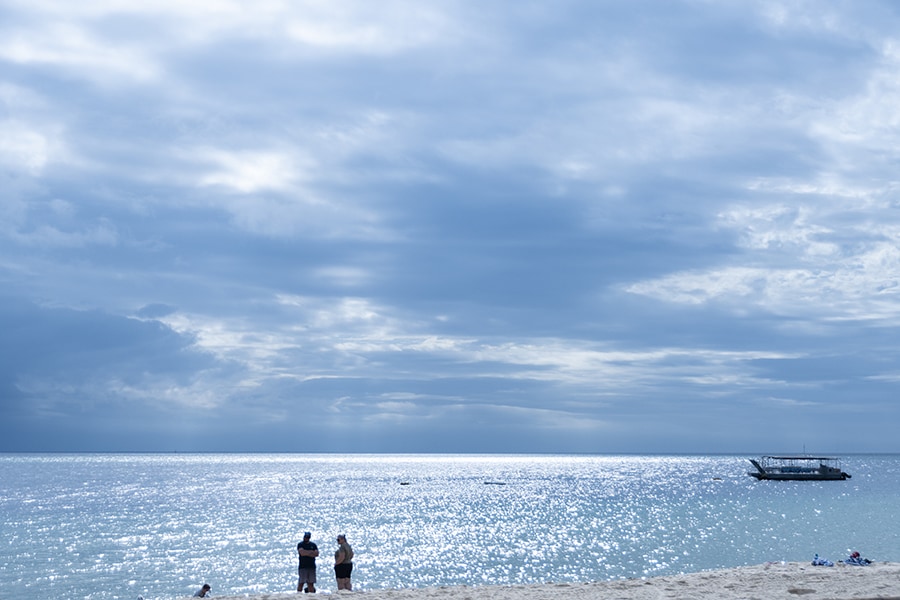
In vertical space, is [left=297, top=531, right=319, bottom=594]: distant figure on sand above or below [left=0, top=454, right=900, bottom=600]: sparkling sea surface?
above

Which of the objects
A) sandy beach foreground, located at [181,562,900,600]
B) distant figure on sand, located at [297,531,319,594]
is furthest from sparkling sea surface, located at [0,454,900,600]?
sandy beach foreground, located at [181,562,900,600]

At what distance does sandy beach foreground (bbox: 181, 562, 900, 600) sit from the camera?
18.1 metres

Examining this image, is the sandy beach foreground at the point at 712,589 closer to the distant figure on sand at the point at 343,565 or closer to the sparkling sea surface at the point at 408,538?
the distant figure on sand at the point at 343,565

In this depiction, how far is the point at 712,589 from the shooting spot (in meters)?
19.8

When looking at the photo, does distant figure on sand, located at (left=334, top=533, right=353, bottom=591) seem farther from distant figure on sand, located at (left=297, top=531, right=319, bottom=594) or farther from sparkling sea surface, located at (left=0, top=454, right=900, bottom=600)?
sparkling sea surface, located at (left=0, top=454, right=900, bottom=600)

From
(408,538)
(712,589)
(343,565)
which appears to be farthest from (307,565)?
(408,538)

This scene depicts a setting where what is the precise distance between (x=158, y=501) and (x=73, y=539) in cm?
4124

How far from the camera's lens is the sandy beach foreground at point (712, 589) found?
59.4 ft

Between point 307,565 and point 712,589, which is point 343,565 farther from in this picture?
point 712,589

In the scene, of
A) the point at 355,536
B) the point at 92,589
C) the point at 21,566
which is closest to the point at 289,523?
the point at 355,536

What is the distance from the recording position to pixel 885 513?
68000 millimetres

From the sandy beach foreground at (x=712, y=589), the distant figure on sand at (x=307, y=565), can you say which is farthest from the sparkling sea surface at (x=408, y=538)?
the sandy beach foreground at (x=712, y=589)

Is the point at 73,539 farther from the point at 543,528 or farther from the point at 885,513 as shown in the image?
the point at 885,513

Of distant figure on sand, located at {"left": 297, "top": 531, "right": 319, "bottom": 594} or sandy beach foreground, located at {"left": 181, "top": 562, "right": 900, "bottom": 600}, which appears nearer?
sandy beach foreground, located at {"left": 181, "top": 562, "right": 900, "bottom": 600}
